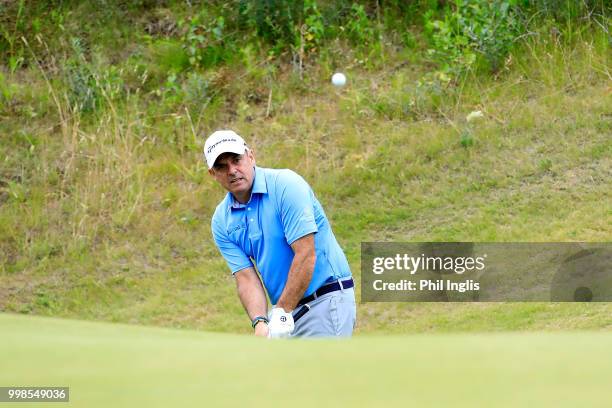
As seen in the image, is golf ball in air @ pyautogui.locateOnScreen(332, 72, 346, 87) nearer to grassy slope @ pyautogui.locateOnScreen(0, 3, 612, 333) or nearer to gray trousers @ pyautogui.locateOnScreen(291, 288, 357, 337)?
grassy slope @ pyautogui.locateOnScreen(0, 3, 612, 333)

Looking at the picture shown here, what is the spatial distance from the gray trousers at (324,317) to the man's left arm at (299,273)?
6.3 inches

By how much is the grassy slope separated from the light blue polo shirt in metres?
3.08

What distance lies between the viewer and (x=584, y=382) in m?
1.94

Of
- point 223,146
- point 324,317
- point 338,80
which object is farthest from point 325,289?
point 338,80

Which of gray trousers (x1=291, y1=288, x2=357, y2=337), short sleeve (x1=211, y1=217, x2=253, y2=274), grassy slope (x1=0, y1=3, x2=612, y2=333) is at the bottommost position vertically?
gray trousers (x1=291, y1=288, x2=357, y2=337)

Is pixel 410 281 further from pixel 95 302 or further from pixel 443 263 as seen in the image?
pixel 95 302

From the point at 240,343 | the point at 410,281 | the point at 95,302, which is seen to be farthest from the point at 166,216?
the point at 240,343

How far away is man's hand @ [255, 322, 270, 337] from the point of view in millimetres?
4848

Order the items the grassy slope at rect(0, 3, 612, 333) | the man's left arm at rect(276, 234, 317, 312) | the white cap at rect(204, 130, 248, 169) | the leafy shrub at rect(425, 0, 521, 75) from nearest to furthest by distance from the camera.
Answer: the man's left arm at rect(276, 234, 317, 312) → the white cap at rect(204, 130, 248, 169) → the grassy slope at rect(0, 3, 612, 333) → the leafy shrub at rect(425, 0, 521, 75)

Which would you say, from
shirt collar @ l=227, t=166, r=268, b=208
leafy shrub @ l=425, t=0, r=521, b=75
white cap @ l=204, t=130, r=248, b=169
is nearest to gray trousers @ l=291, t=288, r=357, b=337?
shirt collar @ l=227, t=166, r=268, b=208

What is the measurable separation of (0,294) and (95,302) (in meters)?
0.89

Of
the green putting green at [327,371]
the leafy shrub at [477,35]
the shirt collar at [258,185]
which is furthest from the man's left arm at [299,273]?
the leafy shrub at [477,35]

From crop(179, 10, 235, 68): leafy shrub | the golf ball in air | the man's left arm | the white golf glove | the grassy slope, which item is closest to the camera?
the white golf glove

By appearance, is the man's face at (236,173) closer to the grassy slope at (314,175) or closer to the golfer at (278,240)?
the golfer at (278,240)
